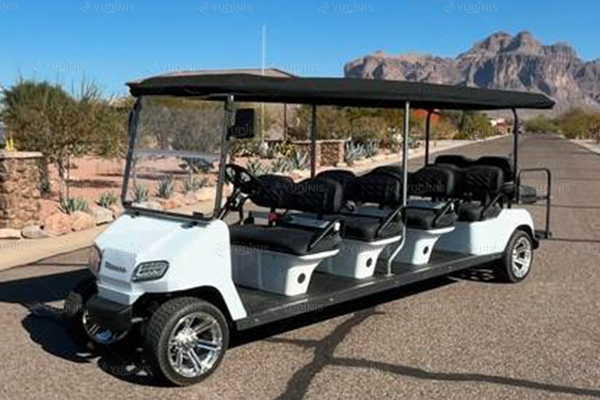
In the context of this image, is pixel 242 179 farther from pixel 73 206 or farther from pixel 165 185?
pixel 73 206

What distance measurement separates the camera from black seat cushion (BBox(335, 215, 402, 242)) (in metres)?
6.07

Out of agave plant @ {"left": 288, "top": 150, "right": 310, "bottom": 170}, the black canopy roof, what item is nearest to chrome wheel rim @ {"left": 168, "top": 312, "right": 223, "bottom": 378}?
the black canopy roof

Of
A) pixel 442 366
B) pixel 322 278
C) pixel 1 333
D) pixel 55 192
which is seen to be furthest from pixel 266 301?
pixel 55 192

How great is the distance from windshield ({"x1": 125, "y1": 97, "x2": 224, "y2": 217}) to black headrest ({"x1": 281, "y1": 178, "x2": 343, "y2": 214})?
0.90 metres

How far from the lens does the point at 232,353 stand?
532cm

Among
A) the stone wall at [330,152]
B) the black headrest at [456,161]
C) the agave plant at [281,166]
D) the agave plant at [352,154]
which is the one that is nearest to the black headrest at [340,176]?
the black headrest at [456,161]

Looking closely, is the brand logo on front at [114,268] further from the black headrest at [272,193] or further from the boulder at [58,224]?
the boulder at [58,224]

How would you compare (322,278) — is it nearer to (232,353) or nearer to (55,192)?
(232,353)

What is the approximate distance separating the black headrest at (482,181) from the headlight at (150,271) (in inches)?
158

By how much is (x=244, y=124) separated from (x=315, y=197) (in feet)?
4.93

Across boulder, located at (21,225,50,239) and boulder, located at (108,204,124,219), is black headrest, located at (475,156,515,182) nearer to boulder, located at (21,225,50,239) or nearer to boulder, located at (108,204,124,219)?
boulder, located at (21,225,50,239)

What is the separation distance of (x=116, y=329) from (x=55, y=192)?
474 inches

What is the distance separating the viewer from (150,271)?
15.4 feet

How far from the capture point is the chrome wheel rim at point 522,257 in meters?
7.60
